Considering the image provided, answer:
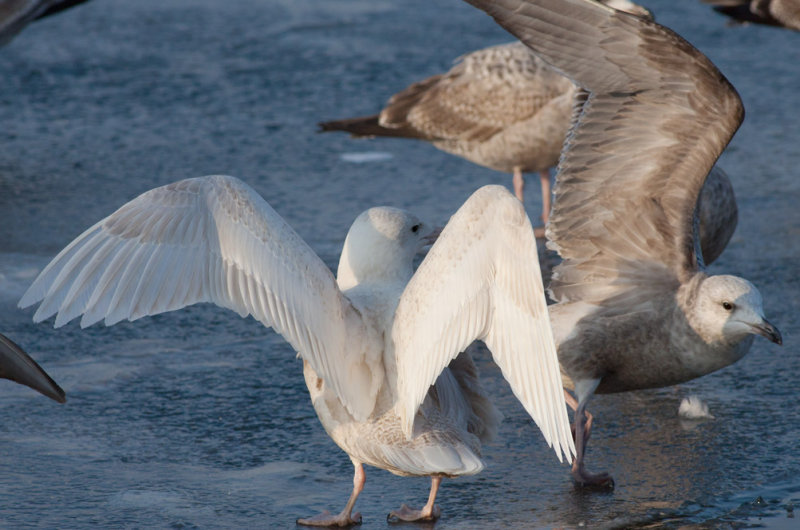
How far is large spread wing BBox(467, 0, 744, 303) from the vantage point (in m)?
4.88

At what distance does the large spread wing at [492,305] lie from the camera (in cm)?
394

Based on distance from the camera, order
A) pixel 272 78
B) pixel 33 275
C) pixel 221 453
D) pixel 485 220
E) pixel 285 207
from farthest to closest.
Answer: pixel 272 78, pixel 285 207, pixel 33 275, pixel 221 453, pixel 485 220

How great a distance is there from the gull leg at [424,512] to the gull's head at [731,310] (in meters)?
1.29

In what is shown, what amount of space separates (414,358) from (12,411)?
1825 millimetres

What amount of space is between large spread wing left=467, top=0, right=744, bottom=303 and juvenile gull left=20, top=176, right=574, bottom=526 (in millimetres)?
1182

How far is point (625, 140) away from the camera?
202 inches

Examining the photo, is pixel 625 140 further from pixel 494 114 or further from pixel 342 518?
pixel 494 114

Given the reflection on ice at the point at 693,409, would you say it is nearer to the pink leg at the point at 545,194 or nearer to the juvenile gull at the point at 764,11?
the pink leg at the point at 545,194

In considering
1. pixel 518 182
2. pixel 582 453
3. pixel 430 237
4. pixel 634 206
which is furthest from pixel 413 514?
pixel 518 182

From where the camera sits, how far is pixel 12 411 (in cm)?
502

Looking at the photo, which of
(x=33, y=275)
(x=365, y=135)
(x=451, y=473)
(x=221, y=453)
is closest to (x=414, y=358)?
(x=451, y=473)

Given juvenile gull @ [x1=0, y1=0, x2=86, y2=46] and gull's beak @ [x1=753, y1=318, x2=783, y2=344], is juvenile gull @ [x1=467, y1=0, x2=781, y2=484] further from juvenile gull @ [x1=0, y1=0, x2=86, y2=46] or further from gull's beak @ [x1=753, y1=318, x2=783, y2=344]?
juvenile gull @ [x1=0, y1=0, x2=86, y2=46]

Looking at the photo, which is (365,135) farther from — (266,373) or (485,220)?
(485,220)

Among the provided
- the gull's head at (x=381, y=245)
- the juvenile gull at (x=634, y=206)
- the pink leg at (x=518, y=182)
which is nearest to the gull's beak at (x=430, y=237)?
the gull's head at (x=381, y=245)
